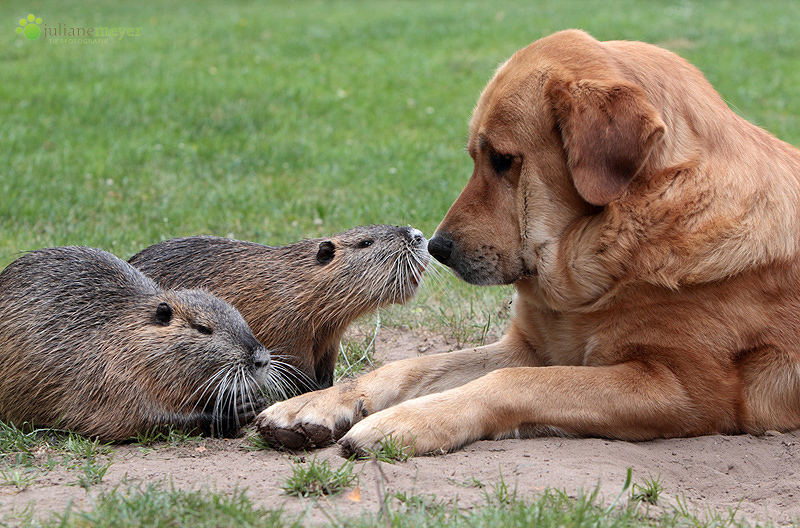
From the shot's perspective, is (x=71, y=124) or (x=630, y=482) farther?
(x=71, y=124)

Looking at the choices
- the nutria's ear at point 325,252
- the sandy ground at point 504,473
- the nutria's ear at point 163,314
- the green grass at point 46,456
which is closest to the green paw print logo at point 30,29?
the nutria's ear at point 325,252

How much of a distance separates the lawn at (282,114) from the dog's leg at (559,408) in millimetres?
1614

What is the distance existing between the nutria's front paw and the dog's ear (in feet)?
4.63

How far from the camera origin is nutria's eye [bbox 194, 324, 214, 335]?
3.98 meters

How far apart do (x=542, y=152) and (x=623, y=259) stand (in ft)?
1.90

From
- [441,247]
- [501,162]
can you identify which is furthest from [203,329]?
[501,162]

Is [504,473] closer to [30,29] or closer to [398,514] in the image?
[398,514]

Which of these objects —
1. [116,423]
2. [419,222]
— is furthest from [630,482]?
[419,222]

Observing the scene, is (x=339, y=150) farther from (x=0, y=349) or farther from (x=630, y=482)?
(x=630, y=482)

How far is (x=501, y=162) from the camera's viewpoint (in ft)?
12.4

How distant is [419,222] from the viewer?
21.5 ft

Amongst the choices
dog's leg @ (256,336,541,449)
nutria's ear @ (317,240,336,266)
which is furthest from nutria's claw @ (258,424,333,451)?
nutria's ear @ (317,240,336,266)

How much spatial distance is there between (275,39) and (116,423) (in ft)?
38.1

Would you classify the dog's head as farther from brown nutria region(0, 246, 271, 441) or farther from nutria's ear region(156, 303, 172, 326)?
nutria's ear region(156, 303, 172, 326)
